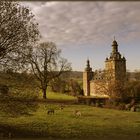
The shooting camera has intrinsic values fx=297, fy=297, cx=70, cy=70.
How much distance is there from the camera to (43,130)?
2191cm

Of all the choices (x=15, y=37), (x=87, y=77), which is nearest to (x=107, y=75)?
(x=87, y=77)

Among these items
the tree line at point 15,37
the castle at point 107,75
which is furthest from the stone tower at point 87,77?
the tree line at point 15,37

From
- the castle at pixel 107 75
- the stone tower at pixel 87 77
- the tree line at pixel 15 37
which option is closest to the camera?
the tree line at pixel 15 37

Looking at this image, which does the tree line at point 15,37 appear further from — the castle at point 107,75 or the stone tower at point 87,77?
the stone tower at point 87,77

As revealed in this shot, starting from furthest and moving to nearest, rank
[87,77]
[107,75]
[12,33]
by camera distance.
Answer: [87,77], [107,75], [12,33]

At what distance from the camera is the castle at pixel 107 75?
57312 millimetres

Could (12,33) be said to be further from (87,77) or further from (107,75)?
(87,77)

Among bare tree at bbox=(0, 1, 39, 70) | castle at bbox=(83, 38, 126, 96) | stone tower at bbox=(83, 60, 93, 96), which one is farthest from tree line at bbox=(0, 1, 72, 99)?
stone tower at bbox=(83, 60, 93, 96)

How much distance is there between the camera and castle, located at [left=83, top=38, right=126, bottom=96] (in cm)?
5731

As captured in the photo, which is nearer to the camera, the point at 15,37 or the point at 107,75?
the point at 15,37

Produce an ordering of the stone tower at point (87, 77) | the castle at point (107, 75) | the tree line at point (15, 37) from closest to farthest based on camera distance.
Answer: the tree line at point (15, 37), the castle at point (107, 75), the stone tower at point (87, 77)

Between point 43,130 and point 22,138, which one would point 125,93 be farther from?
point 22,138

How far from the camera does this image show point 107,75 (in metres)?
60.1

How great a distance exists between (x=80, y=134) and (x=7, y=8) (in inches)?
392
